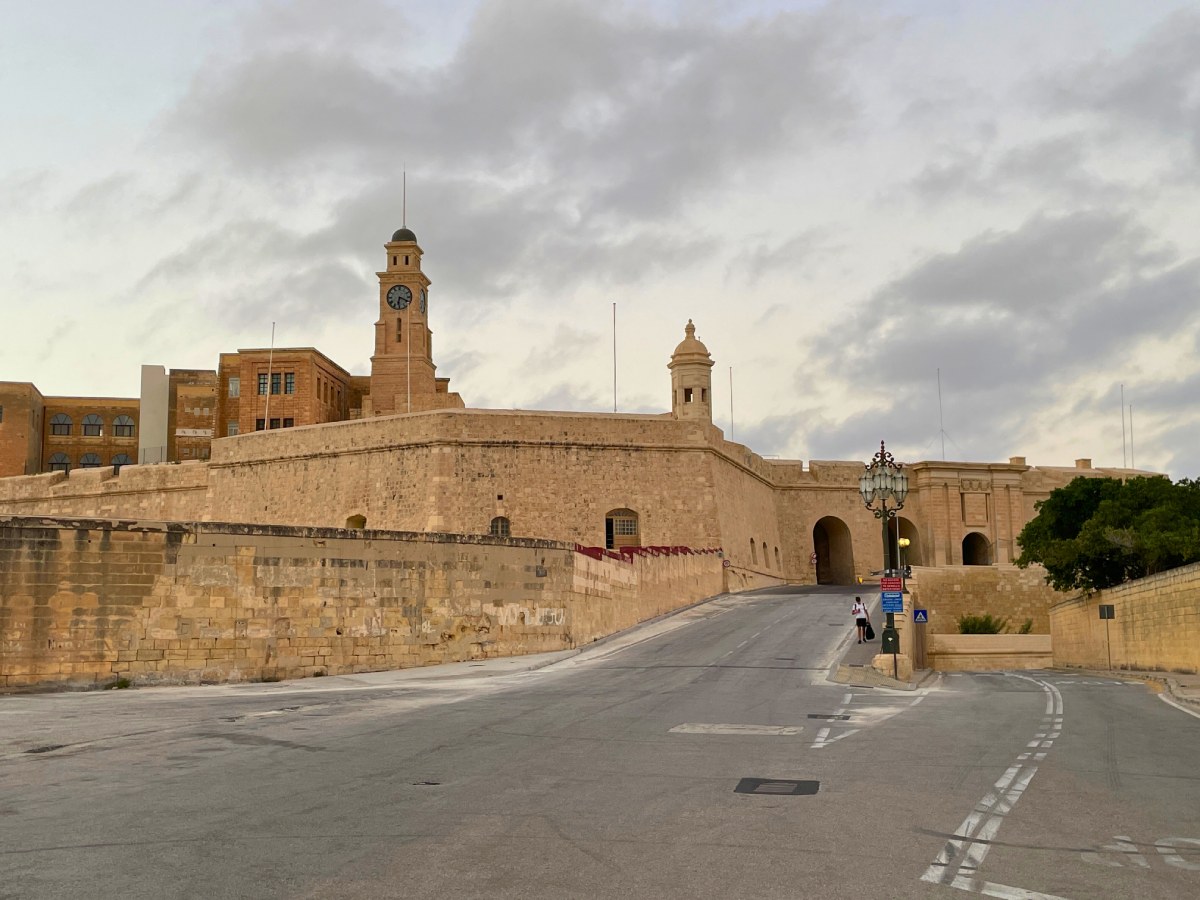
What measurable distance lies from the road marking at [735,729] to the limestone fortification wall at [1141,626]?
42.8ft

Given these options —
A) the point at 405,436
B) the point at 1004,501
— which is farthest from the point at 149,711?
the point at 1004,501

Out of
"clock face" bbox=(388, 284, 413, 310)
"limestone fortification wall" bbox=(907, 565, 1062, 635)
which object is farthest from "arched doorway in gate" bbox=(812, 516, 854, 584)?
"clock face" bbox=(388, 284, 413, 310)

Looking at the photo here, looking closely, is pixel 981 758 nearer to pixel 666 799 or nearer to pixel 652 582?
pixel 666 799

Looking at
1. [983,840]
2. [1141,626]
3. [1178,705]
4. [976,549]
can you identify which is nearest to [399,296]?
[976,549]

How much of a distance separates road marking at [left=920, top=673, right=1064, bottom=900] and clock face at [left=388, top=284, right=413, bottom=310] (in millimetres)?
58497

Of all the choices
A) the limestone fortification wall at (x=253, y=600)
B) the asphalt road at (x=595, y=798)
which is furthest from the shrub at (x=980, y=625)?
the asphalt road at (x=595, y=798)

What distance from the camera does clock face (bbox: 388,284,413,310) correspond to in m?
66.2

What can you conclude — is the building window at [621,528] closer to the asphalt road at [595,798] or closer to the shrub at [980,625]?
the shrub at [980,625]

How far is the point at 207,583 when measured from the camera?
20062mm

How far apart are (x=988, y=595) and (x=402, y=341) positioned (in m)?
35.1

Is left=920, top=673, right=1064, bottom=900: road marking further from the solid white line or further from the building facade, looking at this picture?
the building facade

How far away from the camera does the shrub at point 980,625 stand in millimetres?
46750

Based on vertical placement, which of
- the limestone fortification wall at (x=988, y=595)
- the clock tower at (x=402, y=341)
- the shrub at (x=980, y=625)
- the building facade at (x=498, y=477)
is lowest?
the shrub at (x=980, y=625)

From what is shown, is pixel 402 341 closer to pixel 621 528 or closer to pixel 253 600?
pixel 621 528
